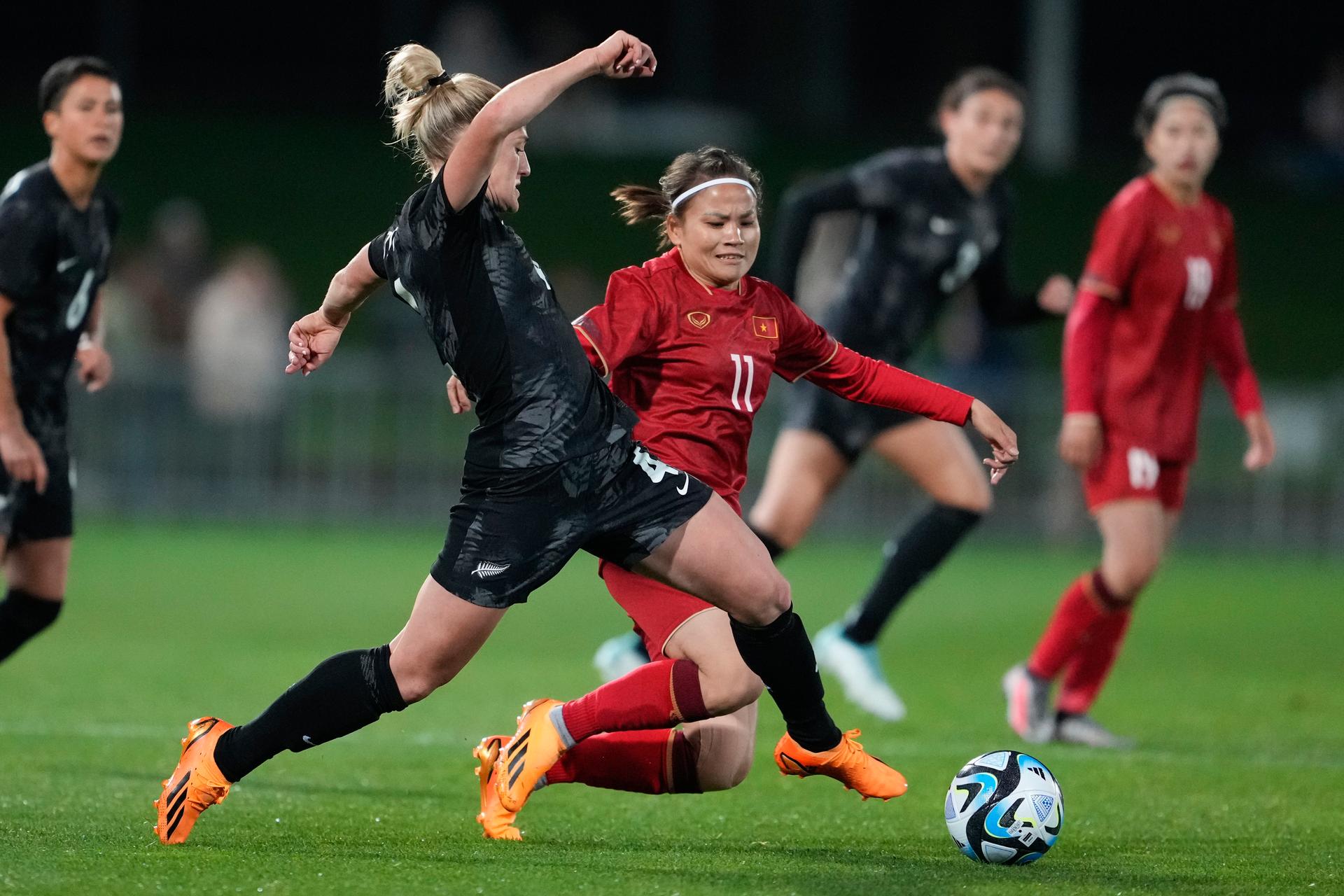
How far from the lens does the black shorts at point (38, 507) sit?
6.82 metres

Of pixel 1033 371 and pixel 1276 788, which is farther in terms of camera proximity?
pixel 1033 371

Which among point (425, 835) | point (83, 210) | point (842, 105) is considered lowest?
point (425, 835)

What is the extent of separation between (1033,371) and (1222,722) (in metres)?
12.8

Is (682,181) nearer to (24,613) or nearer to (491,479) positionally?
(491,479)

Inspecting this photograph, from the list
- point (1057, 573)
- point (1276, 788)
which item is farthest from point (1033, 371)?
point (1276, 788)

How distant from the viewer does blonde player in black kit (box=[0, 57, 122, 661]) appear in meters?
6.61

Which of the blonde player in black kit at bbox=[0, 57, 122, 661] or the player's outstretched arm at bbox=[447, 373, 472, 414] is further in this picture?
the blonde player in black kit at bbox=[0, 57, 122, 661]

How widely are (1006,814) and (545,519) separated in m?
1.52

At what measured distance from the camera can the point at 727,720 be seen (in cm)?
558

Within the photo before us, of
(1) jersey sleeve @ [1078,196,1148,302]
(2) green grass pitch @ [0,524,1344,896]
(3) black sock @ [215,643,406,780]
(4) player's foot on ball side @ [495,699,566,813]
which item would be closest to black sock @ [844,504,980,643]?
(2) green grass pitch @ [0,524,1344,896]

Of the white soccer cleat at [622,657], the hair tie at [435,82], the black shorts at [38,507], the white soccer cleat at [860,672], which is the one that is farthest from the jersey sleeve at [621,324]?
the white soccer cleat at [860,672]

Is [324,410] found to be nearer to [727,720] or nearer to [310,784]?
[310,784]

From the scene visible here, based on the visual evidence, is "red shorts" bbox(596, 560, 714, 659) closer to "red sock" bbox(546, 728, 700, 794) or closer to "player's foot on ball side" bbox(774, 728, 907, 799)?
"red sock" bbox(546, 728, 700, 794)

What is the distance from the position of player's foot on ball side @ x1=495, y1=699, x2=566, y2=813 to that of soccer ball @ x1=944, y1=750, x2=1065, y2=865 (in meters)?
1.14
